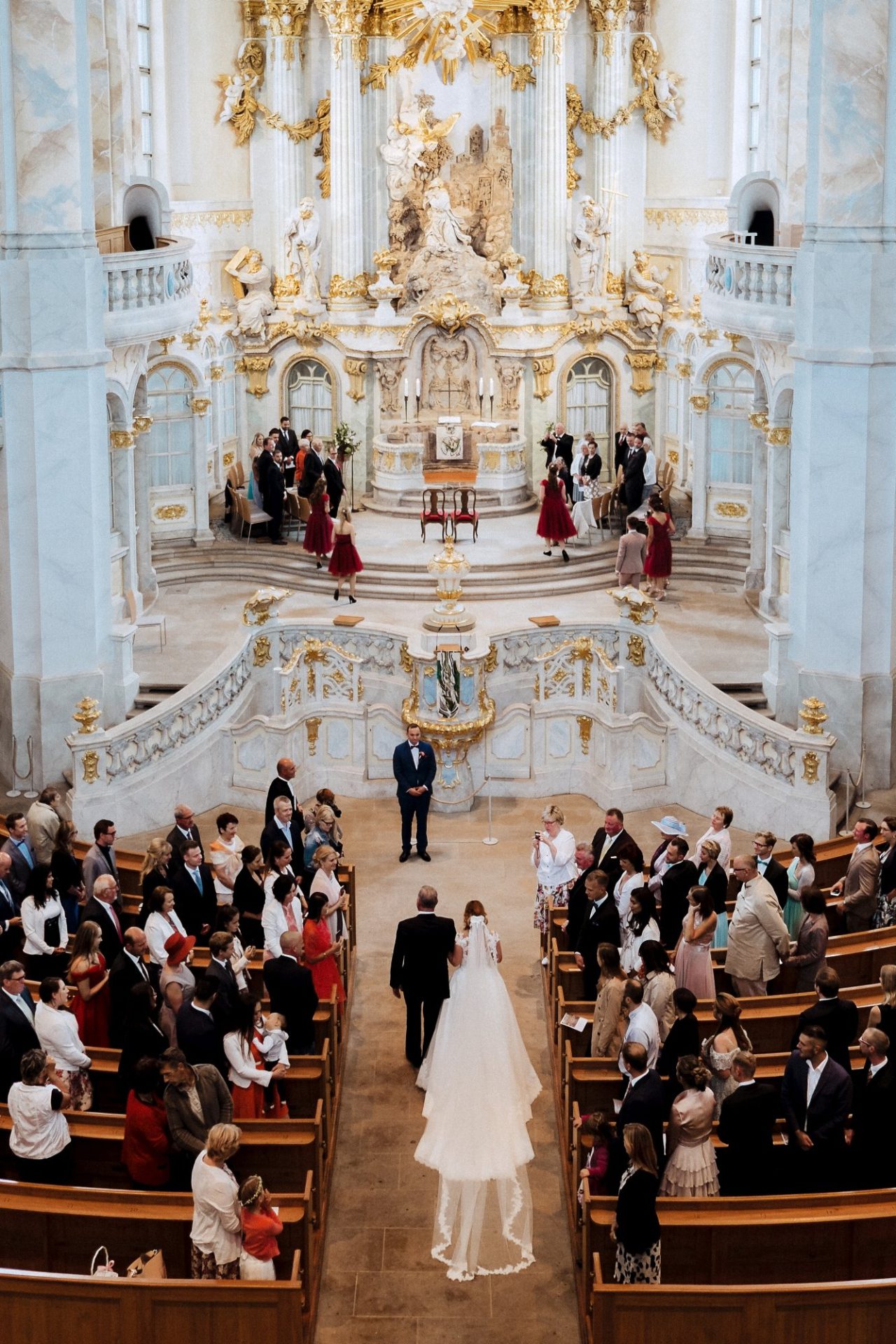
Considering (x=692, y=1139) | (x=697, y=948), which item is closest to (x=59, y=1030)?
(x=692, y=1139)

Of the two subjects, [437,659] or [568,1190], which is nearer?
[568,1190]

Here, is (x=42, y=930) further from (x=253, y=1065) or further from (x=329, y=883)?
(x=253, y=1065)

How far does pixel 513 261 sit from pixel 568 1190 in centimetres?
1942

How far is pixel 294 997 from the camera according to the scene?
1189 centimetres

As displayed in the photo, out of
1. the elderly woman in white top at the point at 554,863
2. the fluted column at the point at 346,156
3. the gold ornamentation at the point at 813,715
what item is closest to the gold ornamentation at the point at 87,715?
the elderly woman in white top at the point at 554,863

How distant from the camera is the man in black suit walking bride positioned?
41.4 ft

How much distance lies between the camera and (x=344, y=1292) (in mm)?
10719

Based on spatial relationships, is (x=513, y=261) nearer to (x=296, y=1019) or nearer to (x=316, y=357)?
(x=316, y=357)

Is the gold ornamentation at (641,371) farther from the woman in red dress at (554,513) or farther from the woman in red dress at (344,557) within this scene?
the woman in red dress at (344,557)

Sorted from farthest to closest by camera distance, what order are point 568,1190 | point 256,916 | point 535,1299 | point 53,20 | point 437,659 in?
point 437,659, point 53,20, point 256,916, point 568,1190, point 535,1299

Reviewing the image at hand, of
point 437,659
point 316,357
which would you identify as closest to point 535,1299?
point 437,659

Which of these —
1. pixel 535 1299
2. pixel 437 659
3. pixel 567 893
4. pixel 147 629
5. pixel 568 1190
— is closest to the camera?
pixel 535 1299

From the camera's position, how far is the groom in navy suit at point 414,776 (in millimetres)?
17250

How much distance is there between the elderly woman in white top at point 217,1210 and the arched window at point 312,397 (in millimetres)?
20818
